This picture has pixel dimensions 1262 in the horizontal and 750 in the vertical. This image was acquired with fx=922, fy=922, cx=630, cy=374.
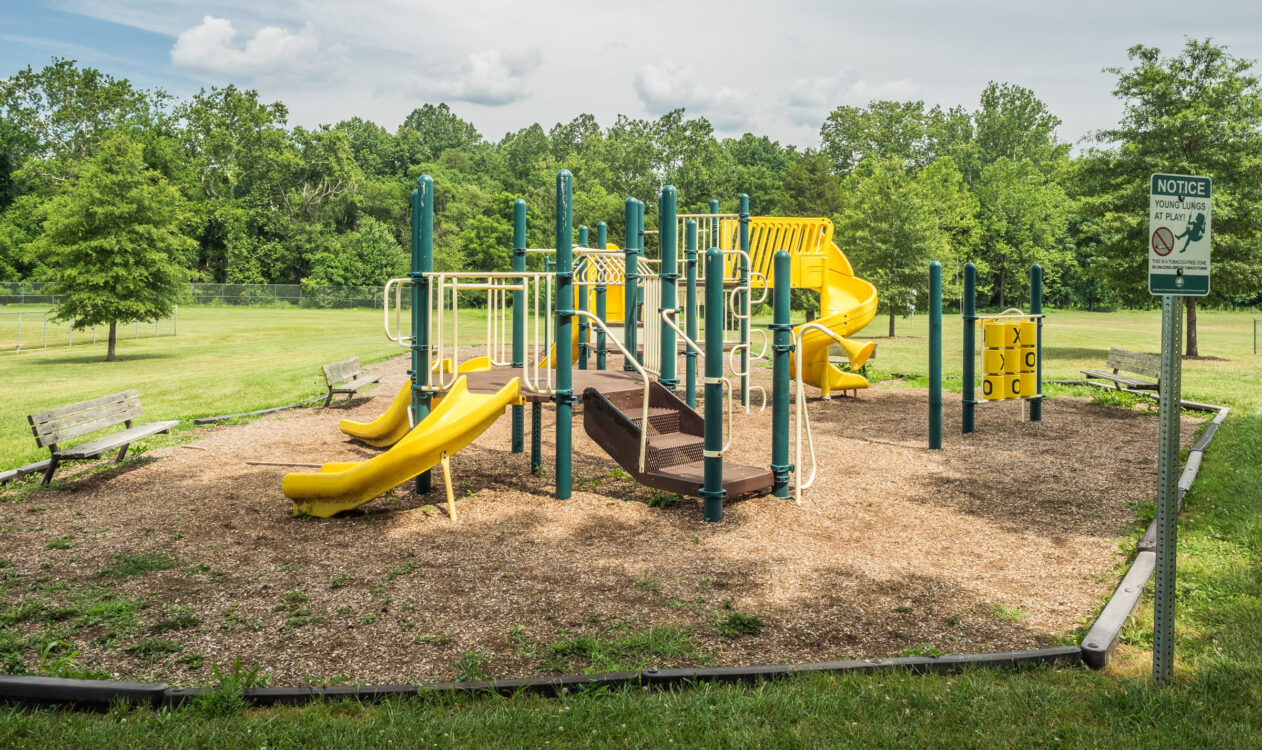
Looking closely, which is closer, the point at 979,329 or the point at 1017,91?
the point at 979,329

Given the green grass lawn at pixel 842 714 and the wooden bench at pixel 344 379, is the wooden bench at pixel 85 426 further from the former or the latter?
the green grass lawn at pixel 842 714

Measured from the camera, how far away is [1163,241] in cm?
400

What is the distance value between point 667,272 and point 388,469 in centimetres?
347

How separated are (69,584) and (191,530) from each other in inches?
48.7

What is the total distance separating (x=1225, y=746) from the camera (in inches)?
140

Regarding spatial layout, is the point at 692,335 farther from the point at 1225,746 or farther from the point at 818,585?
the point at 1225,746

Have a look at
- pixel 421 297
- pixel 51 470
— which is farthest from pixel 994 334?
pixel 51 470

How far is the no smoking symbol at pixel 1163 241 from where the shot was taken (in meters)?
3.98

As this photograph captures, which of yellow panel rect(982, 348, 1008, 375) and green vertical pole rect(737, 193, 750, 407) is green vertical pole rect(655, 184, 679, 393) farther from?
yellow panel rect(982, 348, 1008, 375)

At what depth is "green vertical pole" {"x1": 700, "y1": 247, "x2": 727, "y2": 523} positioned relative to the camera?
7.05m

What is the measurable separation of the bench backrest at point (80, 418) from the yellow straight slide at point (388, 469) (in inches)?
102

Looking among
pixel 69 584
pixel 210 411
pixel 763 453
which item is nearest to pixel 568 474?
pixel 763 453

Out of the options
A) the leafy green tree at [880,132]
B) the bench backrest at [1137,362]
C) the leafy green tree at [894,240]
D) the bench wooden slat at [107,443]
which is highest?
the leafy green tree at [880,132]

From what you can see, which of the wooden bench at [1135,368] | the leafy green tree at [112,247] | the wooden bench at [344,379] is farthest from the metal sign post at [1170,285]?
the leafy green tree at [112,247]
